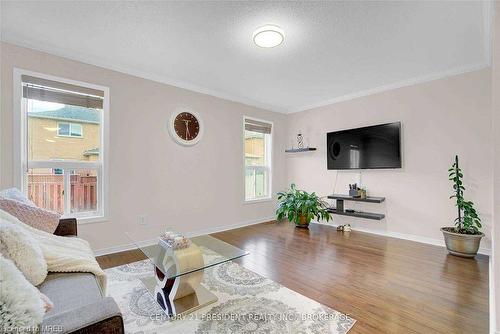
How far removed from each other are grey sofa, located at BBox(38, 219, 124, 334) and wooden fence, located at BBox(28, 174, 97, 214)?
175 centimetres

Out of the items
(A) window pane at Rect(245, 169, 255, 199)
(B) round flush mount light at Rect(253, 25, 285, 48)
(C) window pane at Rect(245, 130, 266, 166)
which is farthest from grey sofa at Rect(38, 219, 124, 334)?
(C) window pane at Rect(245, 130, 266, 166)

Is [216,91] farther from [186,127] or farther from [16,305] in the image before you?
[16,305]

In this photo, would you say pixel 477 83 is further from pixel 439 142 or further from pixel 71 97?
pixel 71 97

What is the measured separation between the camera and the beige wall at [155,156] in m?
2.66

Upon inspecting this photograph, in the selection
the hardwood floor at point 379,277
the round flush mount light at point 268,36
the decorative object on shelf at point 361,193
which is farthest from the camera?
the decorative object on shelf at point 361,193

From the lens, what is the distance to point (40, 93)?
2.61 meters

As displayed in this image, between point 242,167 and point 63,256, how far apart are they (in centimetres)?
317

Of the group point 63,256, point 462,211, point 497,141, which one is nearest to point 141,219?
point 63,256

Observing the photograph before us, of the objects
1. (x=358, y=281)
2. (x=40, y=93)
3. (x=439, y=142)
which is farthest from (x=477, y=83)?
(x=40, y=93)

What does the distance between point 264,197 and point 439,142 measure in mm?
2998

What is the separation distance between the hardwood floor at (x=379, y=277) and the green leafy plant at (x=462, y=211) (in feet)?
1.12

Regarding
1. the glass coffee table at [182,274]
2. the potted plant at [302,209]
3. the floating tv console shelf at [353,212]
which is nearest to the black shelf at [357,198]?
the floating tv console shelf at [353,212]

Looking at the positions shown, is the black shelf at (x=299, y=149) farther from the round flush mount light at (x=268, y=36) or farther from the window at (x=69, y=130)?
the window at (x=69, y=130)

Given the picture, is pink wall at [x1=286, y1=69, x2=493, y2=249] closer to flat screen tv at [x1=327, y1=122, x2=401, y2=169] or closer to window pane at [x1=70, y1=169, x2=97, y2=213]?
flat screen tv at [x1=327, y1=122, x2=401, y2=169]
